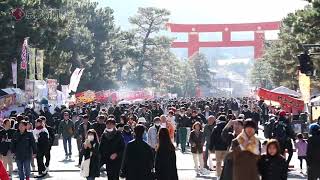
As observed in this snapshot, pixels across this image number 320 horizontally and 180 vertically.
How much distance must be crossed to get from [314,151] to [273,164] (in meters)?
4.60

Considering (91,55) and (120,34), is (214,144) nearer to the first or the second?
(91,55)

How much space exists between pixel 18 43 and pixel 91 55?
2621cm

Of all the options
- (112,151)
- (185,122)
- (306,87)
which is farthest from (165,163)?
(306,87)

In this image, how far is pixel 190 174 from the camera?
19219mm

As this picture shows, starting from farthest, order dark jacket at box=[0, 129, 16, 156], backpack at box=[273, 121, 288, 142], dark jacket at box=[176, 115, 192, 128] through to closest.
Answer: dark jacket at box=[176, 115, 192, 128] → backpack at box=[273, 121, 288, 142] → dark jacket at box=[0, 129, 16, 156]

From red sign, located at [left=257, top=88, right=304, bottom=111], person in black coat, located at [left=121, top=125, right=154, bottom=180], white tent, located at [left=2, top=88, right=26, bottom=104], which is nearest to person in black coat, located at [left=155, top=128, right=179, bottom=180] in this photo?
person in black coat, located at [left=121, top=125, right=154, bottom=180]

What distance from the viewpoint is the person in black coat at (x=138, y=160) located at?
463 inches

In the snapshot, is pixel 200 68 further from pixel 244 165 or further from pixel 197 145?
pixel 244 165

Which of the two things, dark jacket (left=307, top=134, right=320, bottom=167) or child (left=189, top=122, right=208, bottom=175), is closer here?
dark jacket (left=307, top=134, right=320, bottom=167)

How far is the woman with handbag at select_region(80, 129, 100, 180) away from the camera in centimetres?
1435

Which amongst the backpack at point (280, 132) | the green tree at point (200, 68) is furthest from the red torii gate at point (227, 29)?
the backpack at point (280, 132)

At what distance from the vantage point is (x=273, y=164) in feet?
32.8

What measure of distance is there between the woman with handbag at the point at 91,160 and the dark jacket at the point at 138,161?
2.61 metres

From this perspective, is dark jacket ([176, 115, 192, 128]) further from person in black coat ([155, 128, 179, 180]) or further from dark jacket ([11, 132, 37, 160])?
person in black coat ([155, 128, 179, 180])
